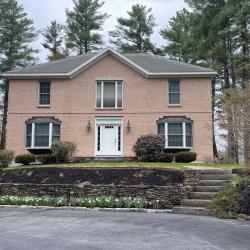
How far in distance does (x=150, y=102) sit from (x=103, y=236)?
1907cm

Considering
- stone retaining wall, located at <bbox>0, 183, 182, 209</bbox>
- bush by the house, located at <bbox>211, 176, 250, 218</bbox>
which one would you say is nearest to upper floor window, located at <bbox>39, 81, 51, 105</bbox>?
stone retaining wall, located at <bbox>0, 183, 182, 209</bbox>

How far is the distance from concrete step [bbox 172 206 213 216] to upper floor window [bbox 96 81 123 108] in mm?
14059

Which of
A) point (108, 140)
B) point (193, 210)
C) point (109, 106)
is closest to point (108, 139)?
point (108, 140)

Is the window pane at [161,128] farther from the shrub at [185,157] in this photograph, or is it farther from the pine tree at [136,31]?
the pine tree at [136,31]

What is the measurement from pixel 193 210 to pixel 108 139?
13924 millimetres

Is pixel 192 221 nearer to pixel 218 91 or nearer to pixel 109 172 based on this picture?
pixel 109 172

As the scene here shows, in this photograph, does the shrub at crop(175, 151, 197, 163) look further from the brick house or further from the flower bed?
the flower bed

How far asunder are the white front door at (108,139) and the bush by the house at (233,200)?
12818mm

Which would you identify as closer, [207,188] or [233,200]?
[233,200]

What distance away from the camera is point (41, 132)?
27469mm

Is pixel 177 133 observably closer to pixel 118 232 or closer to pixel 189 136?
pixel 189 136

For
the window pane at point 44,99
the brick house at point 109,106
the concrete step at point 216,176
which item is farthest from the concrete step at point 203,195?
the window pane at point 44,99

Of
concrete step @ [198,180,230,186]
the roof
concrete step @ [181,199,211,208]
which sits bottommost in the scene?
concrete step @ [181,199,211,208]

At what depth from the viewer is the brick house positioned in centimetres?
2716
